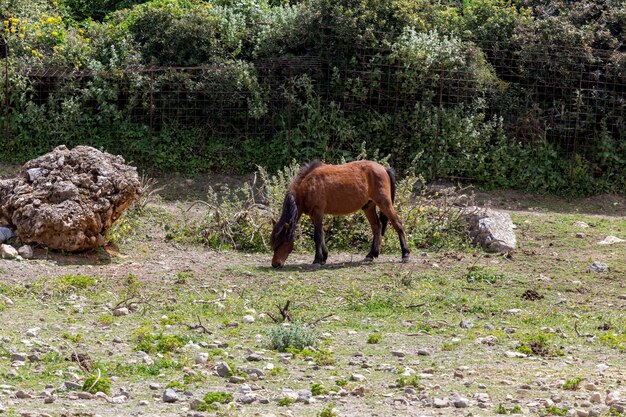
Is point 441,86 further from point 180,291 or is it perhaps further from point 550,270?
point 180,291

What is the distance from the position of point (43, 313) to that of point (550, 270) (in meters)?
6.93

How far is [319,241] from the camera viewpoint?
14.9 meters

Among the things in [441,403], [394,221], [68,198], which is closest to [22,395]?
[441,403]

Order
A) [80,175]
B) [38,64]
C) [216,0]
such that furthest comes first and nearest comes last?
[216,0]
[38,64]
[80,175]

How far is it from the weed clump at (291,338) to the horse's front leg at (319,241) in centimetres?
447

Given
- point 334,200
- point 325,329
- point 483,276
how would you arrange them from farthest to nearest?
1. point 334,200
2. point 483,276
3. point 325,329

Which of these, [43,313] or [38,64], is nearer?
[43,313]

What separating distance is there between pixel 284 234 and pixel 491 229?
3326 mm

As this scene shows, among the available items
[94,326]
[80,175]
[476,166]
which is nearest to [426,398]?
[94,326]

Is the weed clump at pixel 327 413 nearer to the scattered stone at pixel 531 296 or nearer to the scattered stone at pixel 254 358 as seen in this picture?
the scattered stone at pixel 254 358

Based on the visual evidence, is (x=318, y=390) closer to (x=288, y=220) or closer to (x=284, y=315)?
(x=284, y=315)

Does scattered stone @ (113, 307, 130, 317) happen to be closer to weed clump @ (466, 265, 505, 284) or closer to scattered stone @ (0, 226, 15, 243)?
scattered stone @ (0, 226, 15, 243)

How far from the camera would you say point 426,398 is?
28.3ft

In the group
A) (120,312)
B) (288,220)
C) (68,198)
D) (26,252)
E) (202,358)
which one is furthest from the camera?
(288,220)
